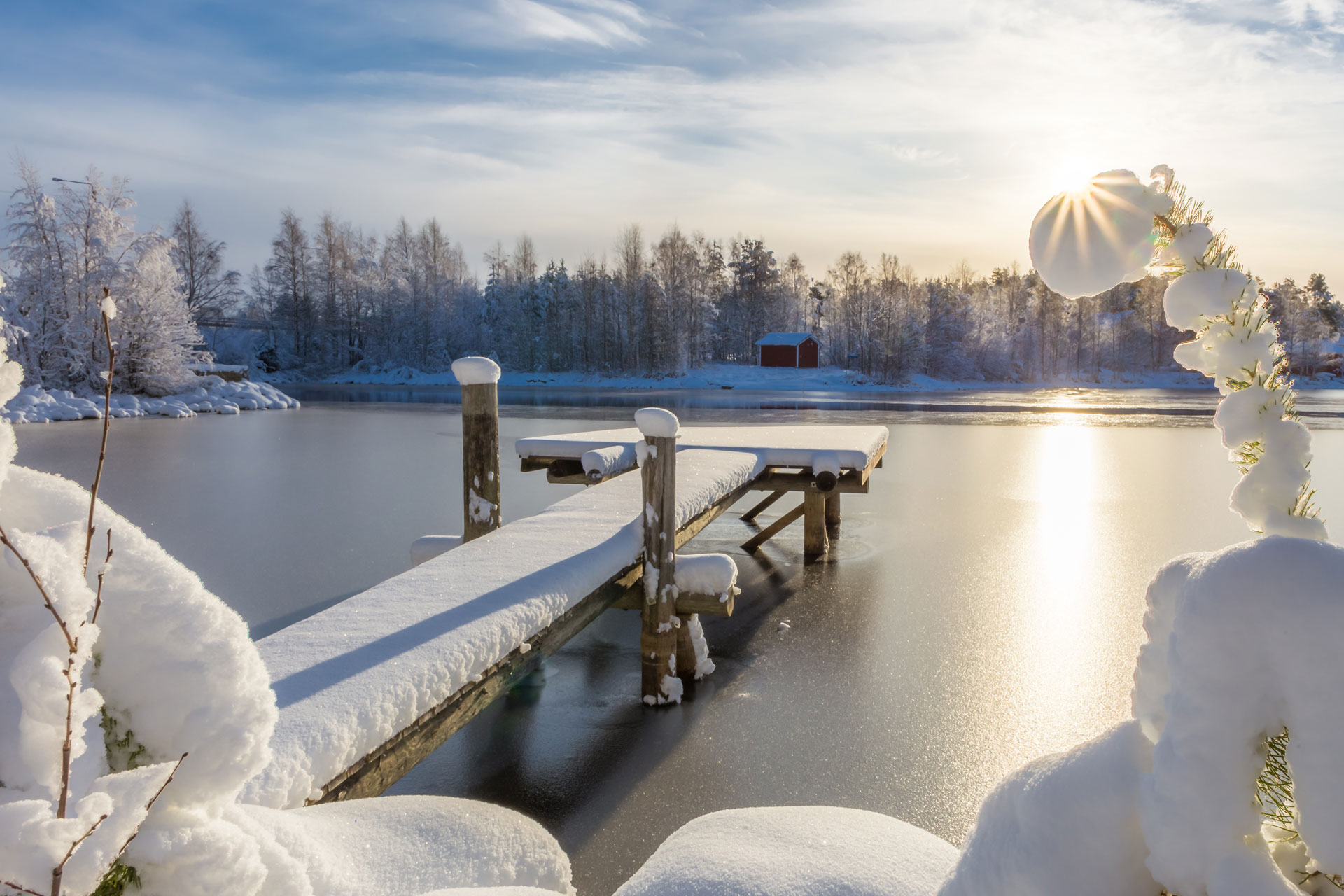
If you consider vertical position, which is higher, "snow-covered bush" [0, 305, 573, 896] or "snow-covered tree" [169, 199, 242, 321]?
"snow-covered tree" [169, 199, 242, 321]

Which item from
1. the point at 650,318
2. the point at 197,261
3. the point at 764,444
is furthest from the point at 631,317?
the point at 764,444

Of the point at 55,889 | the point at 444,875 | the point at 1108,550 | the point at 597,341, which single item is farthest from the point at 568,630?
the point at 597,341

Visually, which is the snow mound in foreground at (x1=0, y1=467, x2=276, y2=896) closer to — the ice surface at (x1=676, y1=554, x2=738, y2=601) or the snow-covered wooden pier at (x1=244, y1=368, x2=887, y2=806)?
the snow-covered wooden pier at (x1=244, y1=368, x2=887, y2=806)

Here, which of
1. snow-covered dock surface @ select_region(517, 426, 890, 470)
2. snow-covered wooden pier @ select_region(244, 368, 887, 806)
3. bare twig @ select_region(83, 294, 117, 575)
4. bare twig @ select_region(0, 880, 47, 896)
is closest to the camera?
bare twig @ select_region(83, 294, 117, 575)

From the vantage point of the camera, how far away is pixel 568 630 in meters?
4.23

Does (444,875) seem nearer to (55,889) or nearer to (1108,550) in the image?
(55,889)

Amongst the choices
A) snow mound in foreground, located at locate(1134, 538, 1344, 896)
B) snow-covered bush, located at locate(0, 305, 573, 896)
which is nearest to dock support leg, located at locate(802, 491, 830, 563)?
snow-covered bush, located at locate(0, 305, 573, 896)

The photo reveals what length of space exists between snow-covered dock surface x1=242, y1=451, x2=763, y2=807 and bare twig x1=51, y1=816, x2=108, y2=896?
133 centimetres

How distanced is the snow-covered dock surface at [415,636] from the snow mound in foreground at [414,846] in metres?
0.29

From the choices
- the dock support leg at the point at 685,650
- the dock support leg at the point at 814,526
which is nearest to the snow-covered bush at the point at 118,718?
the dock support leg at the point at 685,650

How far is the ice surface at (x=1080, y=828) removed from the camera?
0.98 metres

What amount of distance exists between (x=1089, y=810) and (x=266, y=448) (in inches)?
702

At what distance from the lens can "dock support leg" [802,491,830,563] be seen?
8.73 m

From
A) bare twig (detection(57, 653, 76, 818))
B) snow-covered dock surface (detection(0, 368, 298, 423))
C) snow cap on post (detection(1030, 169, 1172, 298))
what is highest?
snow cap on post (detection(1030, 169, 1172, 298))
